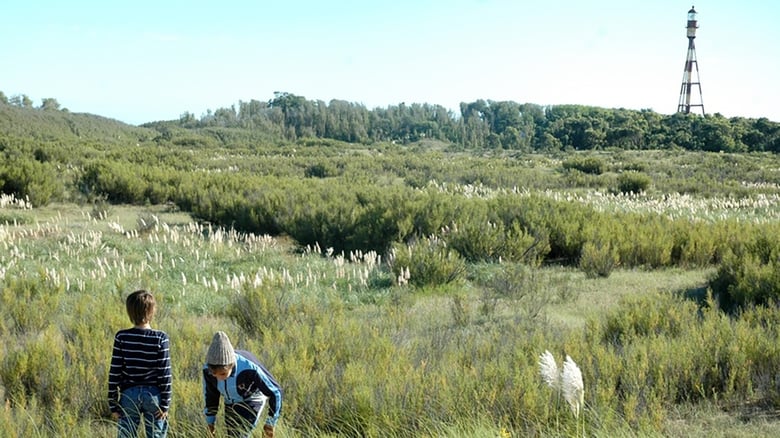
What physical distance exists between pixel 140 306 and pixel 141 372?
0.41 metres

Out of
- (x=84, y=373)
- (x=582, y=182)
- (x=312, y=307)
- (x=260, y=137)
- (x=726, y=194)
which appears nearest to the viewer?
(x=84, y=373)

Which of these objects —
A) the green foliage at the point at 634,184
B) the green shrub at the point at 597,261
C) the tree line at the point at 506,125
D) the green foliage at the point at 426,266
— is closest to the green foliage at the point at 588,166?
the green foliage at the point at 634,184

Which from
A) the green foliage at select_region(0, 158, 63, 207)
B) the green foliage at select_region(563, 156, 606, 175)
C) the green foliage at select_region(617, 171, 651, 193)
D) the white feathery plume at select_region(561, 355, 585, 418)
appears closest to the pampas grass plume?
the white feathery plume at select_region(561, 355, 585, 418)

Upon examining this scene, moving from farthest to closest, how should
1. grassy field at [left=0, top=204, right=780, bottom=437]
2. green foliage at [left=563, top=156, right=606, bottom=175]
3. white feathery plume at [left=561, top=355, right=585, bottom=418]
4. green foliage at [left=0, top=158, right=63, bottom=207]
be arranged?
1. green foliage at [left=563, top=156, right=606, bottom=175]
2. green foliage at [left=0, top=158, right=63, bottom=207]
3. grassy field at [left=0, top=204, right=780, bottom=437]
4. white feathery plume at [left=561, top=355, right=585, bottom=418]

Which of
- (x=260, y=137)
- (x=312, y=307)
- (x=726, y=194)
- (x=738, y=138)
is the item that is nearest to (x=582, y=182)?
(x=726, y=194)

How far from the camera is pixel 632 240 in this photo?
36.4 ft

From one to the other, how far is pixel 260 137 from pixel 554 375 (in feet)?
261

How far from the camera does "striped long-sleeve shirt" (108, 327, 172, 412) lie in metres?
3.86

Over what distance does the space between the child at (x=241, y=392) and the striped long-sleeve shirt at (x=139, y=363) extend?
0.91 feet

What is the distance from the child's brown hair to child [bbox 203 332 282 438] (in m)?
0.46

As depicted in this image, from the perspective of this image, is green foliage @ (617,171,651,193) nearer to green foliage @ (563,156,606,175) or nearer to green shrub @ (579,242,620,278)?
green foliage @ (563,156,606,175)

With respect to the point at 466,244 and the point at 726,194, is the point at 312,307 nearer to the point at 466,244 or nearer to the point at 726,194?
the point at 466,244

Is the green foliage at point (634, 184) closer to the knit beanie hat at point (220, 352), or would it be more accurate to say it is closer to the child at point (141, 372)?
the child at point (141, 372)

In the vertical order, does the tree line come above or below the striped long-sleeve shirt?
above
